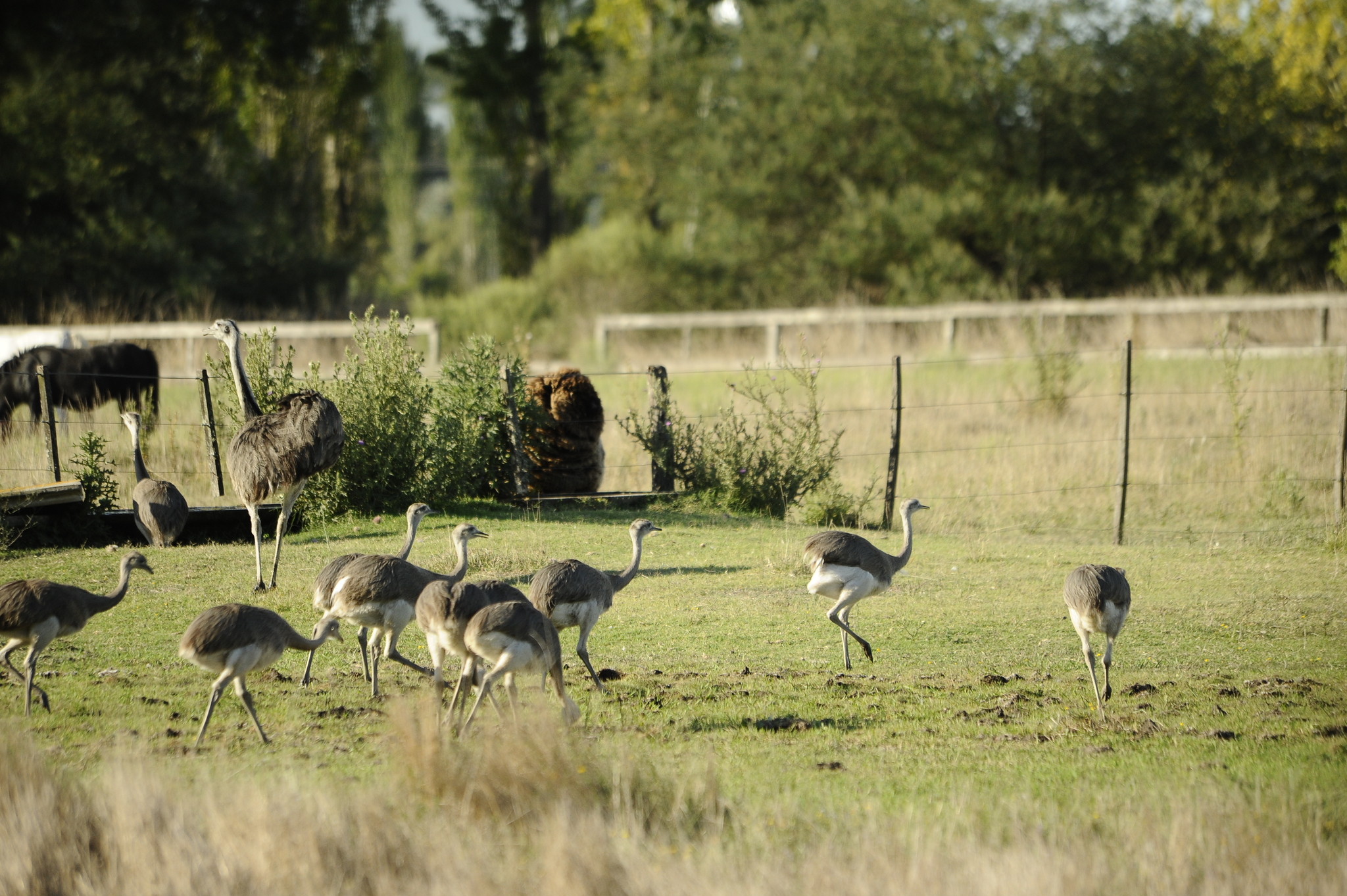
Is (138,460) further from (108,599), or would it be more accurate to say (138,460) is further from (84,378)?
(84,378)

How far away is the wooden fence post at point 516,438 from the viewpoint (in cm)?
1257

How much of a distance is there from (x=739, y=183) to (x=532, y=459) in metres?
20.7

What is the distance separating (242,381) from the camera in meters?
10.7

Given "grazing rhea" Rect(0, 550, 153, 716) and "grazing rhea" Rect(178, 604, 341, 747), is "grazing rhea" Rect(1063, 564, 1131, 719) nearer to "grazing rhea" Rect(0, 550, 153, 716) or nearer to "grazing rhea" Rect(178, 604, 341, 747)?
"grazing rhea" Rect(178, 604, 341, 747)

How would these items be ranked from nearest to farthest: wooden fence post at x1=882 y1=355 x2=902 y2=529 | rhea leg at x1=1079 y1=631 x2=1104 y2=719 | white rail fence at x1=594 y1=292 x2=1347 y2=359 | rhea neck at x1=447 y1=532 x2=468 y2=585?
rhea leg at x1=1079 y1=631 x2=1104 y2=719, rhea neck at x1=447 y1=532 x2=468 y2=585, wooden fence post at x1=882 y1=355 x2=902 y2=529, white rail fence at x1=594 y1=292 x2=1347 y2=359

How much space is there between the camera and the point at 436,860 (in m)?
4.43

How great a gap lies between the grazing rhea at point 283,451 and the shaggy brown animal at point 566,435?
3.46 meters

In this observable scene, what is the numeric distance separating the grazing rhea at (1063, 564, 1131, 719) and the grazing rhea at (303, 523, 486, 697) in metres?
3.51

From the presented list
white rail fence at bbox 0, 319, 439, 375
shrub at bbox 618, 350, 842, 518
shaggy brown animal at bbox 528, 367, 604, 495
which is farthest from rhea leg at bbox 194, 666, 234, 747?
white rail fence at bbox 0, 319, 439, 375

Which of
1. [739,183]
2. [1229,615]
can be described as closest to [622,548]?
[1229,615]

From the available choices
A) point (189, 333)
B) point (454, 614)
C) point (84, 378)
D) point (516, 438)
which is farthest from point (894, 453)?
point (189, 333)

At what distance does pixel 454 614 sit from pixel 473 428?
6604mm

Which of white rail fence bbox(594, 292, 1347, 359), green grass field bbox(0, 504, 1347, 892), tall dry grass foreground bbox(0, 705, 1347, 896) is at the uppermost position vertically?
white rail fence bbox(594, 292, 1347, 359)

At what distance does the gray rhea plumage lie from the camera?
5.74 metres
